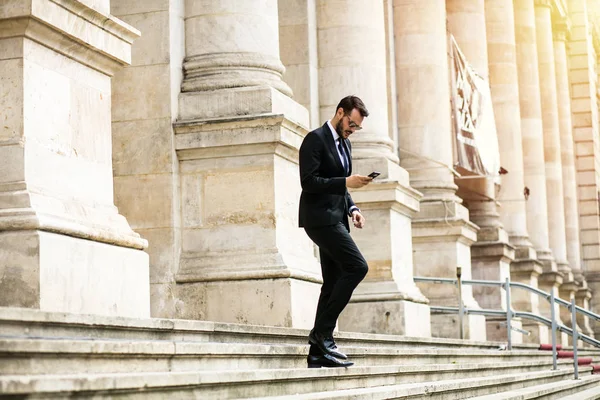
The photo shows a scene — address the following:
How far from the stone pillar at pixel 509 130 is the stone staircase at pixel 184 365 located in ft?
53.2

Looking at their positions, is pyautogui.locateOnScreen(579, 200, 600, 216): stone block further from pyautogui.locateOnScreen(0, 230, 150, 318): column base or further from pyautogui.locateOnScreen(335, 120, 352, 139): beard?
pyautogui.locateOnScreen(0, 230, 150, 318): column base

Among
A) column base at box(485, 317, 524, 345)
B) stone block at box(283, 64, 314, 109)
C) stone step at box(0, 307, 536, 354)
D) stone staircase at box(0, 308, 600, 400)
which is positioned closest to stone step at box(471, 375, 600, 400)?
stone staircase at box(0, 308, 600, 400)

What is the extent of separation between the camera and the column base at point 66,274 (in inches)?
294

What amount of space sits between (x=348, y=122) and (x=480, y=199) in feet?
54.0

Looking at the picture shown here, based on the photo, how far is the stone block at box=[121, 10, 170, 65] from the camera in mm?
11836

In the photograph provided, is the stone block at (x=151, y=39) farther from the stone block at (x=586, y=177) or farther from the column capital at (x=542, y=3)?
the stone block at (x=586, y=177)

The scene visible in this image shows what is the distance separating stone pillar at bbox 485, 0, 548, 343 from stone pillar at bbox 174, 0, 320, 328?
52.6ft

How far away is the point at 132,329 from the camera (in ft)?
22.6

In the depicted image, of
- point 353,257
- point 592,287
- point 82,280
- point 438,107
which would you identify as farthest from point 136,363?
point 592,287

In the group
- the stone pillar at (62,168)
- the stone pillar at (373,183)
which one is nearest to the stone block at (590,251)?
the stone pillar at (373,183)

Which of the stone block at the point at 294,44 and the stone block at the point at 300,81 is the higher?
the stone block at the point at 294,44

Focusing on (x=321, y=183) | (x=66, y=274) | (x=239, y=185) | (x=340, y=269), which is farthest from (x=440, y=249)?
(x=66, y=274)

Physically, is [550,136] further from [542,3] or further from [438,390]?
[438,390]

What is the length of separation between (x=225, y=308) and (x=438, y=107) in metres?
9.34
